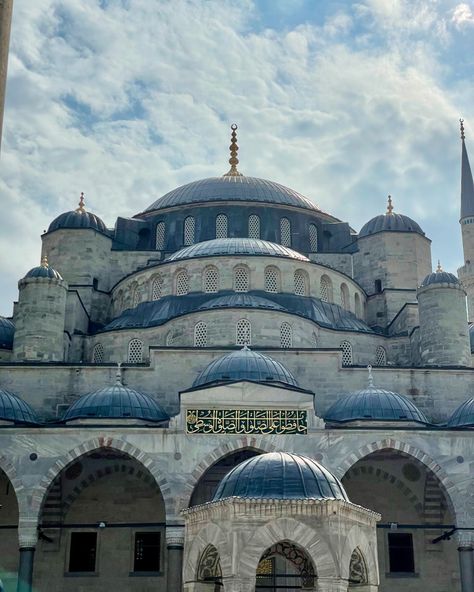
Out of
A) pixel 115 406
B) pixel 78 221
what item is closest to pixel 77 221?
pixel 78 221

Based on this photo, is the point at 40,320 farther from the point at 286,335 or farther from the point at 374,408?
the point at 374,408

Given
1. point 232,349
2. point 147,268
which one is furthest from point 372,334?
point 147,268

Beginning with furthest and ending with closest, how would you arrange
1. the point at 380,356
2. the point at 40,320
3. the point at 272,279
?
the point at 272,279 → the point at 380,356 → the point at 40,320

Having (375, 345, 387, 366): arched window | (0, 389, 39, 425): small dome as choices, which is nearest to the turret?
(0, 389, 39, 425): small dome

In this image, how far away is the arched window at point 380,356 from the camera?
88.3 feet

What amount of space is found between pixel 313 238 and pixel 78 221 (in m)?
8.07

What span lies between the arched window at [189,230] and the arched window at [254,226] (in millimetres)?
1916

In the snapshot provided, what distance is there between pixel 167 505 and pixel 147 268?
9.67m

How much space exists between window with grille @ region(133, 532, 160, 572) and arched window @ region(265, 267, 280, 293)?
25.5 feet

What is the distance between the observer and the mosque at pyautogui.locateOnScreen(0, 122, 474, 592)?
2033 cm

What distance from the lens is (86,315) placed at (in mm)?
28891

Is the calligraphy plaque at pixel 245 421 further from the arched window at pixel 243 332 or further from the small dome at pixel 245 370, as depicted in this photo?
the arched window at pixel 243 332

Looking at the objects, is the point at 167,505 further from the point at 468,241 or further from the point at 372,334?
the point at 468,241

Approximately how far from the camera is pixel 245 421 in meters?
20.6
